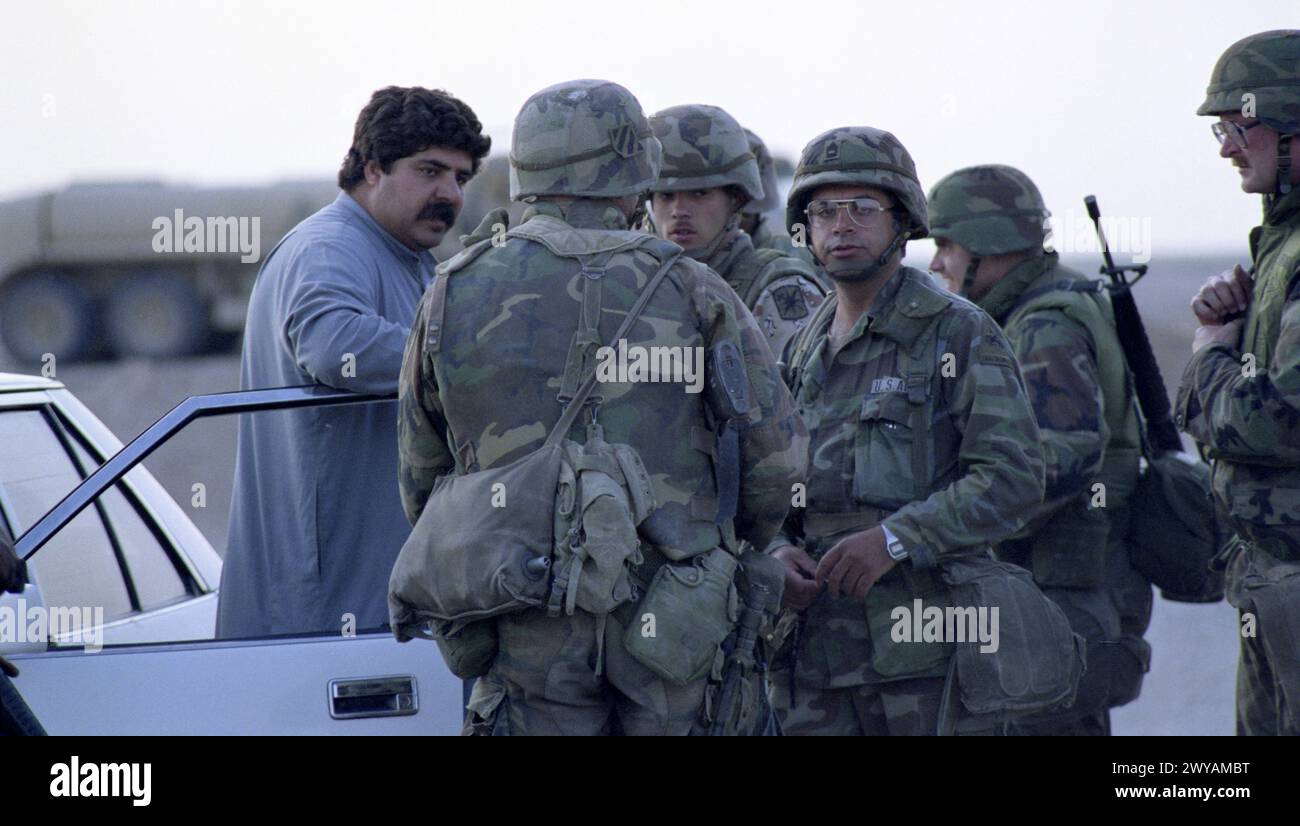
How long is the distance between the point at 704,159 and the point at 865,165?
1088 mm

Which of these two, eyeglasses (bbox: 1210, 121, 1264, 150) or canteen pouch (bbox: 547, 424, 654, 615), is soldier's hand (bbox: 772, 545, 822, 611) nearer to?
canteen pouch (bbox: 547, 424, 654, 615)

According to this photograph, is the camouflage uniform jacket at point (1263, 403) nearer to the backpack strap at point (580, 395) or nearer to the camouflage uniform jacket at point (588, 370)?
the camouflage uniform jacket at point (588, 370)

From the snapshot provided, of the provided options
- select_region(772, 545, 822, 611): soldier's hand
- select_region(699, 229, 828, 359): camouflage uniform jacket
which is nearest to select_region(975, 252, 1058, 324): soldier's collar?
select_region(699, 229, 828, 359): camouflage uniform jacket

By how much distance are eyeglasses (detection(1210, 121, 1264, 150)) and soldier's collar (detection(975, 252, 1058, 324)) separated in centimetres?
92

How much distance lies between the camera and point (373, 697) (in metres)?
3.40

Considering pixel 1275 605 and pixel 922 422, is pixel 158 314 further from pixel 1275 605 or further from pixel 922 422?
pixel 1275 605

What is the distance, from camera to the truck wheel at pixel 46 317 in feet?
68.3

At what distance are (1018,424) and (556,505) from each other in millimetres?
1227

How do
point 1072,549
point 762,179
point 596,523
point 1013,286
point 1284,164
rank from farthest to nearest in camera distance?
point 762,179 → point 1013,286 → point 1072,549 → point 1284,164 → point 596,523

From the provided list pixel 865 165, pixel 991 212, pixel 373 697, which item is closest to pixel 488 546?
pixel 373 697

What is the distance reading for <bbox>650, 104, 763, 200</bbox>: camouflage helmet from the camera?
4895mm

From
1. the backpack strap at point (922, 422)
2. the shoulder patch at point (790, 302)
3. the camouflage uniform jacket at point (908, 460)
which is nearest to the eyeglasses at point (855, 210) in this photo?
the camouflage uniform jacket at point (908, 460)

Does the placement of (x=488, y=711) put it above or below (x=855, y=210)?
below
